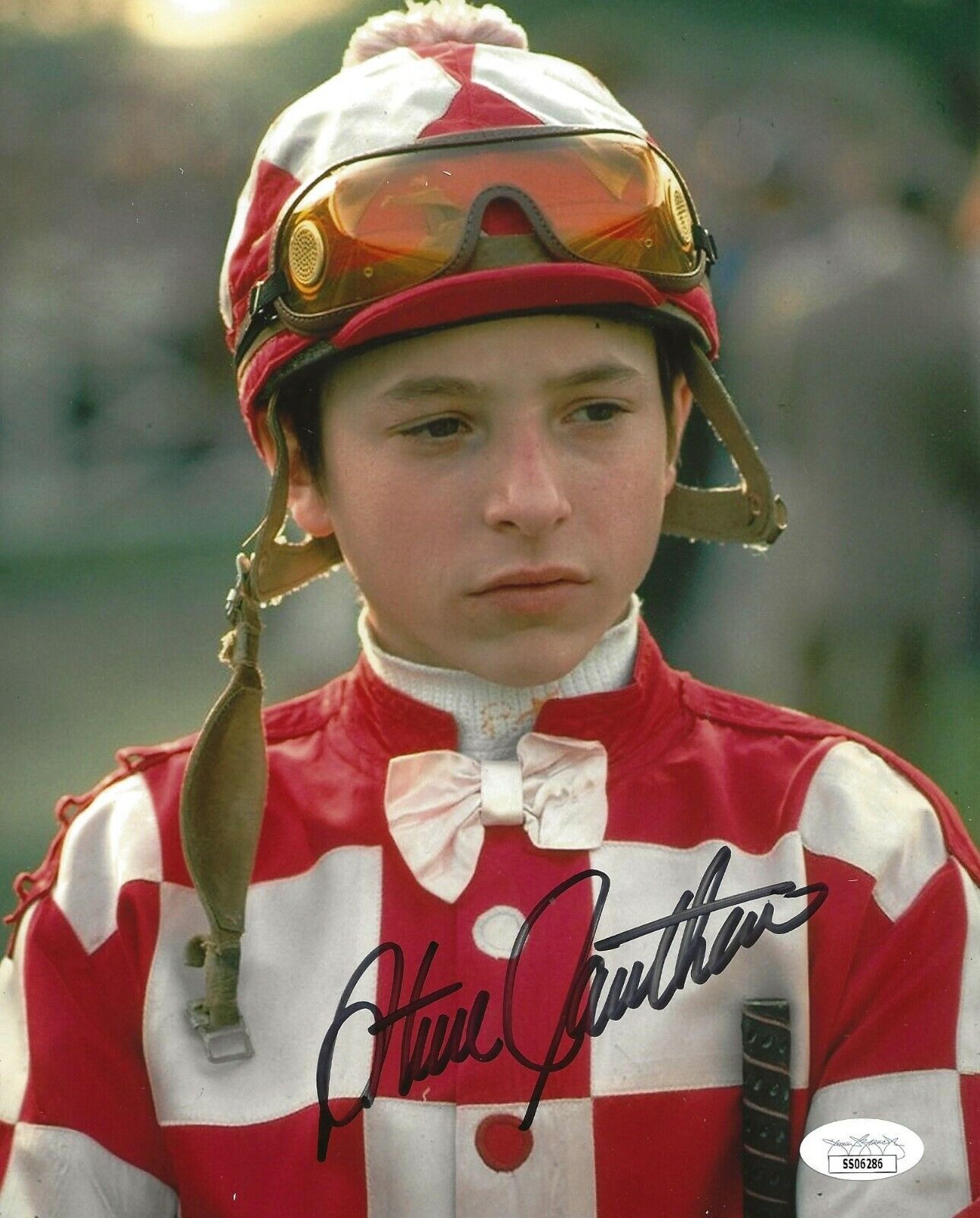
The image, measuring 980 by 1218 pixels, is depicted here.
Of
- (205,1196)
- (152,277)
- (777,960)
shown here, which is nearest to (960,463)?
(777,960)

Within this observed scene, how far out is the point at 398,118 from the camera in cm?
174

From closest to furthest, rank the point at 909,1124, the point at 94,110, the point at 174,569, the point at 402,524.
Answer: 1. the point at 909,1124
2. the point at 402,524
3. the point at 94,110
4. the point at 174,569

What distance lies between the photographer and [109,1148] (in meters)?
1.72

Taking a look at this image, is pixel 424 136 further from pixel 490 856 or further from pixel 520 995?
pixel 520 995

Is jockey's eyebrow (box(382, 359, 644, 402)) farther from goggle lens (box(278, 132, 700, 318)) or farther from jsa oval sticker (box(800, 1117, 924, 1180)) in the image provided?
jsa oval sticker (box(800, 1117, 924, 1180))

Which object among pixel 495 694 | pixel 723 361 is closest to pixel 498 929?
pixel 495 694

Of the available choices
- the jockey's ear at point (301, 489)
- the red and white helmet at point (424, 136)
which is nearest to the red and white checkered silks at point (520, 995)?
the jockey's ear at point (301, 489)

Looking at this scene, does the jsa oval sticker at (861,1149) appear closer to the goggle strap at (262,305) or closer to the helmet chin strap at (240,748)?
the helmet chin strap at (240,748)

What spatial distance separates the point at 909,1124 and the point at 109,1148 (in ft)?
2.68

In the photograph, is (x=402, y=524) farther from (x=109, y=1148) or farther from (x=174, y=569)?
(x=174, y=569)

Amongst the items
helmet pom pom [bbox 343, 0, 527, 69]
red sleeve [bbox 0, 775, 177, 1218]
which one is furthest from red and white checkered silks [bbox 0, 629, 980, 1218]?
helmet pom pom [bbox 343, 0, 527, 69]

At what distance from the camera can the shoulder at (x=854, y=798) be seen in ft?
5.55

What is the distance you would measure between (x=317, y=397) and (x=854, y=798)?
74 cm
